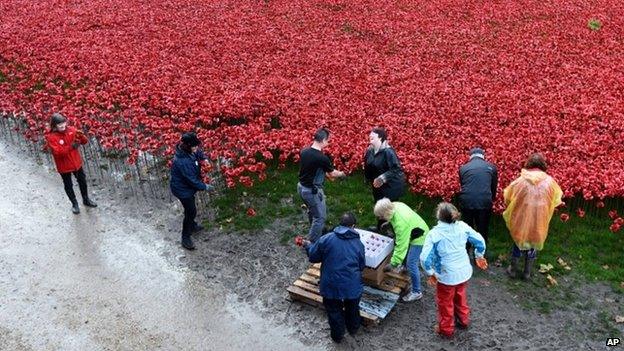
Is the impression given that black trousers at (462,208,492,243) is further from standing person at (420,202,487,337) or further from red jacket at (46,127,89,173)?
red jacket at (46,127,89,173)

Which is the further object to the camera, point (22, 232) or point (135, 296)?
point (22, 232)

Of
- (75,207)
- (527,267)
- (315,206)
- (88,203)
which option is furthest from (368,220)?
(75,207)

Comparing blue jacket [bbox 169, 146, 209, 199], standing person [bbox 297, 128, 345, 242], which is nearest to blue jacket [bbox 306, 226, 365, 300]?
standing person [bbox 297, 128, 345, 242]

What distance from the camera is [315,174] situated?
30.1ft

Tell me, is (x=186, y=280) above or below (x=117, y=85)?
below

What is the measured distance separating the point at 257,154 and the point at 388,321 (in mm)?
5819

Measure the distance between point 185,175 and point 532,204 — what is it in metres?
5.28

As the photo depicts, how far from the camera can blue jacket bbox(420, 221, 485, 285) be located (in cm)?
745

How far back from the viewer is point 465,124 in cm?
1384

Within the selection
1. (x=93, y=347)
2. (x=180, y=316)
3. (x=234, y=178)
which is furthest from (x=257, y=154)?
(x=93, y=347)

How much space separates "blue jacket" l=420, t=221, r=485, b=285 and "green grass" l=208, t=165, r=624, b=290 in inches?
72.5

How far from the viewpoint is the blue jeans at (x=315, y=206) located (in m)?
9.31

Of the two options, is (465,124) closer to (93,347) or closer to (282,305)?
(282,305)

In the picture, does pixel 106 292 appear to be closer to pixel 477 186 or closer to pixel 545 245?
pixel 477 186
